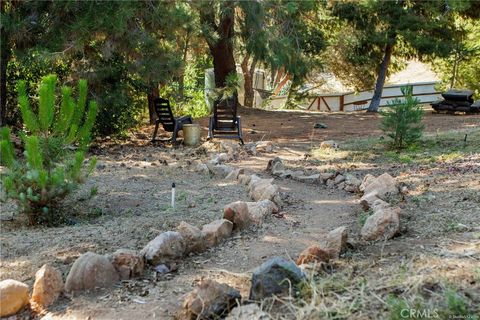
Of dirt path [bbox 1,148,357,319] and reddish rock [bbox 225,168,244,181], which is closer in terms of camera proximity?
dirt path [bbox 1,148,357,319]

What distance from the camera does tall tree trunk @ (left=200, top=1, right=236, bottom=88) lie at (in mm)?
10680

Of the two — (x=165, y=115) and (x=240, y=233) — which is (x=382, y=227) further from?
(x=165, y=115)

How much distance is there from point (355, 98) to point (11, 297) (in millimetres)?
21741

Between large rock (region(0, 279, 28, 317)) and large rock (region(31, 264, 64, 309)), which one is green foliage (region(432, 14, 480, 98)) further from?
large rock (region(0, 279, 28, 317))

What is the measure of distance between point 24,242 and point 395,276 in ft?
8.65

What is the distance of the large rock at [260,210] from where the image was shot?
4.50 m

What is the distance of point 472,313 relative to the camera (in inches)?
93.5

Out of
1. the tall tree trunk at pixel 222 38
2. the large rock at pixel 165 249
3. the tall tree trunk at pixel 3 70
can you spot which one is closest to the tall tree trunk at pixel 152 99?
the tall tree trunk at pixel 222 38

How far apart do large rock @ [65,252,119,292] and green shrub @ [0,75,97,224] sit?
58.5 inches

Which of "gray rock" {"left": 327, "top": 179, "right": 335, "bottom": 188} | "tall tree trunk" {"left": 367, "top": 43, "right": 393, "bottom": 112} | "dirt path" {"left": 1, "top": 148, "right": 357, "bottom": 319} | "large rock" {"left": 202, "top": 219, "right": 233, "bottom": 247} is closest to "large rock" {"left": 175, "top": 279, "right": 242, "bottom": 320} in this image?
"dirt path" {"left": 1, "top": 148, "right": 357, "bottom": 319}

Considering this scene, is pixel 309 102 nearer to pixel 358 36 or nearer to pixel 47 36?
pixel 358 36

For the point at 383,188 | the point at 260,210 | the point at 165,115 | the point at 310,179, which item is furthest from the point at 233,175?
the point at 165,115

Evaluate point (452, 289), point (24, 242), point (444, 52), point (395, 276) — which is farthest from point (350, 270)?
point (444, 52)

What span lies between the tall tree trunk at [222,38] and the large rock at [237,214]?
6682mm
